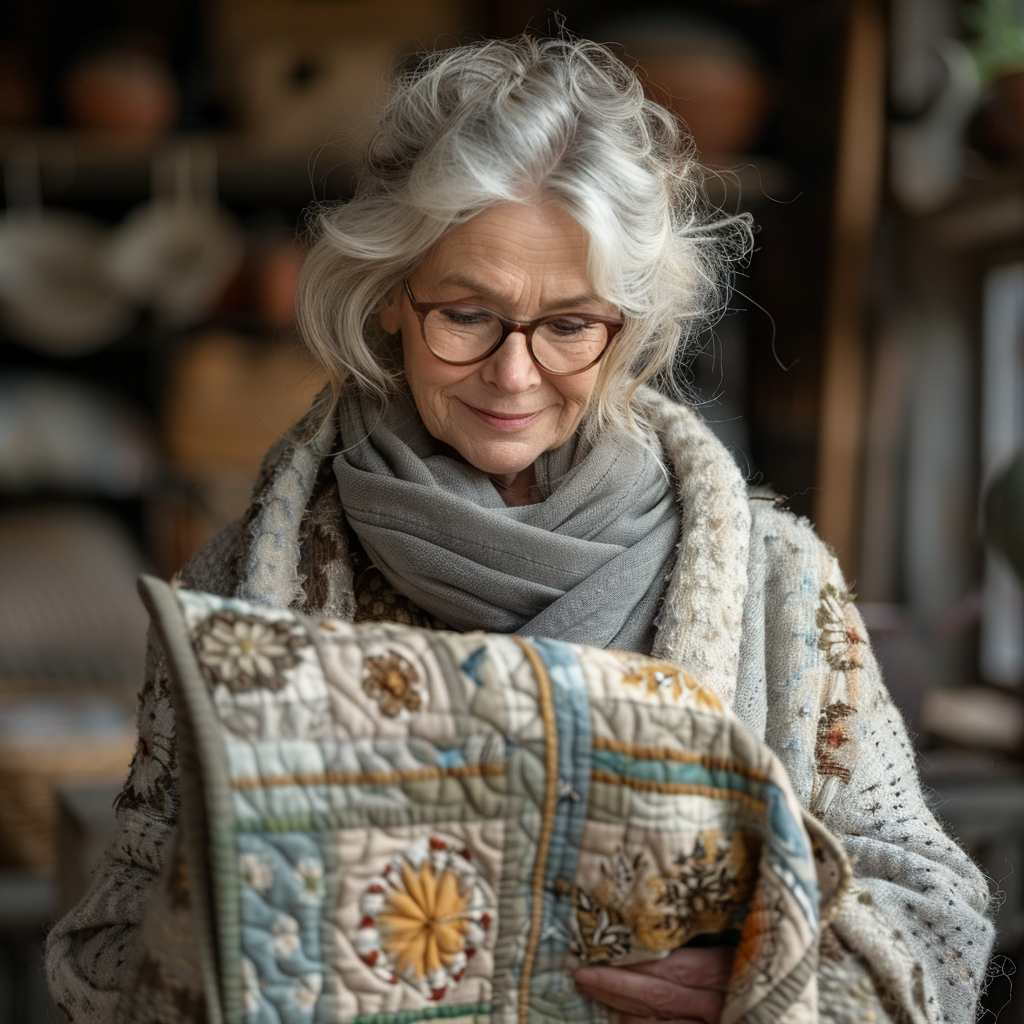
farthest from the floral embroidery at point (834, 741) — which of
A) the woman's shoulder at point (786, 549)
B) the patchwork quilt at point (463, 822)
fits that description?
the patchwork quilt at point (463, 822)

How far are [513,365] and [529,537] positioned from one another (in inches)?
6.6

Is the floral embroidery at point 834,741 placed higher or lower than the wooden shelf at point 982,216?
lower

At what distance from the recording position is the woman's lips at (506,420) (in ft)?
4.22

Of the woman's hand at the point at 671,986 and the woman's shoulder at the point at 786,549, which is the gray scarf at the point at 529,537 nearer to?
the woman's shoulder at the point at 786,549

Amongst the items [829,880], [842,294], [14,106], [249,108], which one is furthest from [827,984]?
[14,106]

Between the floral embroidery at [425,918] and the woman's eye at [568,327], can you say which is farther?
the woman's eye at [568,327]

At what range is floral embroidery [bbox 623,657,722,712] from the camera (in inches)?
38.8

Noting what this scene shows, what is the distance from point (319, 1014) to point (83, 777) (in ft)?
5.67

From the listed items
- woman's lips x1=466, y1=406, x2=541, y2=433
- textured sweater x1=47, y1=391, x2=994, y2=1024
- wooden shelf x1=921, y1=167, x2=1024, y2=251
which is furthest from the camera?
wooden shelf x1=921, y1=167, x2=1024, y2=251

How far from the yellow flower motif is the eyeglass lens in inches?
20.8

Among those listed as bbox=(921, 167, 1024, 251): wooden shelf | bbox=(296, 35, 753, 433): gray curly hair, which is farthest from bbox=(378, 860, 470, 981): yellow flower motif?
bbox=(921, 167, 1024, 251): wooden shelf

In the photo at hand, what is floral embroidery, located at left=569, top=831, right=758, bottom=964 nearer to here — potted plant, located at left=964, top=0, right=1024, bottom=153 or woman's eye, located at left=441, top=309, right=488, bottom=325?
woman's eye, located at left=441, top=309, right=488, bottom=325

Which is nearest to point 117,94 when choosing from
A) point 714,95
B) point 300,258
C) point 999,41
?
point 300,258

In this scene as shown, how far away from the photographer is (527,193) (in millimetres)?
1235
